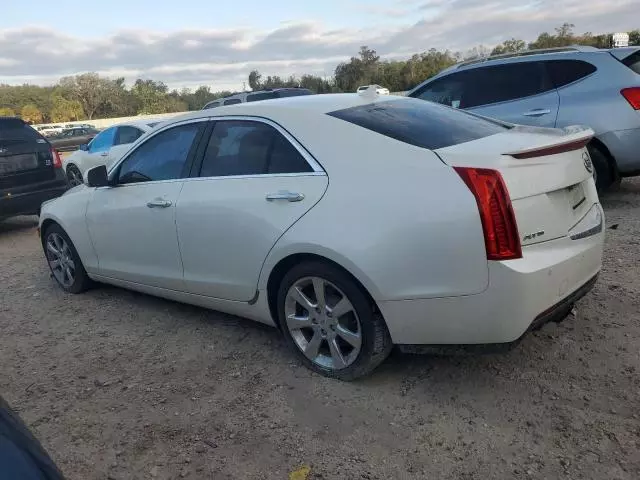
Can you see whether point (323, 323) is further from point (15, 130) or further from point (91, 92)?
point (91, 92)

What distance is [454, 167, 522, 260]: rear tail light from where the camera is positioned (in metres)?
2.80

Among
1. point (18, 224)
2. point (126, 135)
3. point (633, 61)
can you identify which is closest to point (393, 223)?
point (633, 61)

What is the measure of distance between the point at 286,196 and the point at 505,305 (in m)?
1.35

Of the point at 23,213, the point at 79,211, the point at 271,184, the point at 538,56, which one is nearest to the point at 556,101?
the point at 538,56

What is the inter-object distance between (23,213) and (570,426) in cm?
796

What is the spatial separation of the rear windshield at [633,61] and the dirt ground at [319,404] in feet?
9.95

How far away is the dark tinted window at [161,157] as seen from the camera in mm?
4293

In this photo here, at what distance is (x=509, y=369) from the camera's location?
3.46 meters

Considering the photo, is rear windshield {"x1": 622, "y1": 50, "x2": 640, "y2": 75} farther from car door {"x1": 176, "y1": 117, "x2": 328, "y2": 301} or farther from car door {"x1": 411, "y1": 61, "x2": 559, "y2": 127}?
car door {"x1": 176, "y1": 117, "x2": 328, "y2": 301}

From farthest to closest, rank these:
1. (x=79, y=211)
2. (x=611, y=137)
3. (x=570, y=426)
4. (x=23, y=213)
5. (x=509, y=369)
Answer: (x=23, y=213)
(x=611, y=137)
(x=79, y=211)
(x=509, y=369)
(x=570, y=426)

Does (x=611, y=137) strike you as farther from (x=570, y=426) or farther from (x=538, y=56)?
(x=570, y=426)

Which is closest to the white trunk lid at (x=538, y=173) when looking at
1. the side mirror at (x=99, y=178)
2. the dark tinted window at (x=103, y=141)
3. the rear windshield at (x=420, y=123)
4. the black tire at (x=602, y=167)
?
the rear windshield at (x=420, y=123)

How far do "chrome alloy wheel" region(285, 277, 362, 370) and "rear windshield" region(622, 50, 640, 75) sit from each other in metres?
5.13

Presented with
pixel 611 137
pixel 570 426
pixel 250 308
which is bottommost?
pixel 570 426
